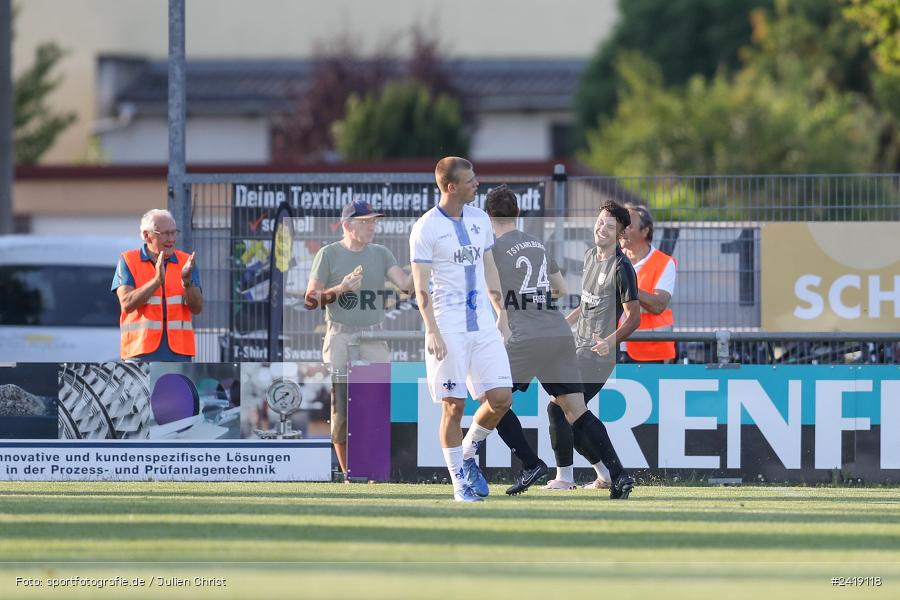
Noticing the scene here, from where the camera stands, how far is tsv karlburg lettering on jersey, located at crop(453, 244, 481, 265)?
997 centimetres

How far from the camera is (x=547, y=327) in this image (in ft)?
35.4

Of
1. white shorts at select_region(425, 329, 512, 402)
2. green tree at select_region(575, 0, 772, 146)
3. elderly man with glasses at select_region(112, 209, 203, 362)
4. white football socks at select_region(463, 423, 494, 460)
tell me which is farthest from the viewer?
Result: green tree at select_region(575, 0, 772, 146)

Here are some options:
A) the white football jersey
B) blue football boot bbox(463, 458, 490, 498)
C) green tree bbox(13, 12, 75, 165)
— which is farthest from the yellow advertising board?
green tree bbox(13, 12, 75, 165)

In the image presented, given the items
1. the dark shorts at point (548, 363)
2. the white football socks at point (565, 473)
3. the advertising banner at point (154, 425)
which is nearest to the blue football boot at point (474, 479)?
the dark shorts at point (548, 363)

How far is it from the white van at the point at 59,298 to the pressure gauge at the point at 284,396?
3.88 metres

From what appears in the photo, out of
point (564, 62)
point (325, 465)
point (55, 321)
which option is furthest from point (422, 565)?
point (564, 62)

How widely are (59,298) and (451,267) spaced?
7.07m

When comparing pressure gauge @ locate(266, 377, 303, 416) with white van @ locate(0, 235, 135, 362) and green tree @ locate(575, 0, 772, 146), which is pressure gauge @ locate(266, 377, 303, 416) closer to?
white van @ locate(0, 235, 135, 362)

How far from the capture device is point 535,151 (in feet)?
199

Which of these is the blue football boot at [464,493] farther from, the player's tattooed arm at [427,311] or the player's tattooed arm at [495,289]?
the player's tattooed arm at [495,289]

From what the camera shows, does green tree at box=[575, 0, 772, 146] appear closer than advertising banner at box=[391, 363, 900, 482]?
No

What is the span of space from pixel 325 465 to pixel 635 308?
8.26 ft

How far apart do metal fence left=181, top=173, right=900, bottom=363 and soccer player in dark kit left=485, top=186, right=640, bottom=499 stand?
1.98 metres

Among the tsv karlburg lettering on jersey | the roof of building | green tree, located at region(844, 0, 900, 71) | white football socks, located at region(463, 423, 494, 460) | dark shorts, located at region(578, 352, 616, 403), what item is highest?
the roof of building
